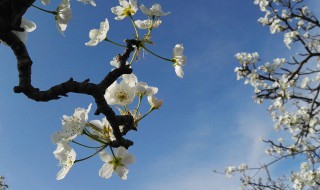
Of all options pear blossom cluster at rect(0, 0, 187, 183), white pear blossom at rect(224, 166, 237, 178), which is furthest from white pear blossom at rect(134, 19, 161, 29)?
white pear blossom at rect(224, 166, 237, 178)

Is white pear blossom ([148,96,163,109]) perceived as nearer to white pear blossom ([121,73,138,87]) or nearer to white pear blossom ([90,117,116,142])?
white pear blossom ([121,73,138,87])

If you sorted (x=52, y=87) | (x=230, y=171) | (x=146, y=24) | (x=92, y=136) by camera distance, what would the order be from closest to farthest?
1. (x=52, y=87)
2. (x=92, y=136)
3. (x=146, y=24)
4. (x=230, y=171)

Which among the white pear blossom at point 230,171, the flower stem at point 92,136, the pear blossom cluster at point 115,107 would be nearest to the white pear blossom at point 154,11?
the pear blossom cluster at point 115,107

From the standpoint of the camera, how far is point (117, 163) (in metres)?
1.87

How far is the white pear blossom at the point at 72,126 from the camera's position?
1.70m

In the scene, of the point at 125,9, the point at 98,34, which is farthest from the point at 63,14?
the point at 125,9

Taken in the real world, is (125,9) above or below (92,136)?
above

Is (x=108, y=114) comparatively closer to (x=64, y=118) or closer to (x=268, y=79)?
(x=64, y=118)

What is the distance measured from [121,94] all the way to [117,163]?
367 millimetres

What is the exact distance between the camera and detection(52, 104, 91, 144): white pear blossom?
67.0 inches

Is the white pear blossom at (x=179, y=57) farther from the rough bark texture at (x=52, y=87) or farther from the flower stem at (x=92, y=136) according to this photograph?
the flower stem at (x=92, y=136)

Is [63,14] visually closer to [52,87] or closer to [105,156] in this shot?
[52,87]

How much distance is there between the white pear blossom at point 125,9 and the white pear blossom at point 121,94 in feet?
2.06

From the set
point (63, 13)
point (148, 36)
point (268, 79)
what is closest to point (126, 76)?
point (148, 36)
